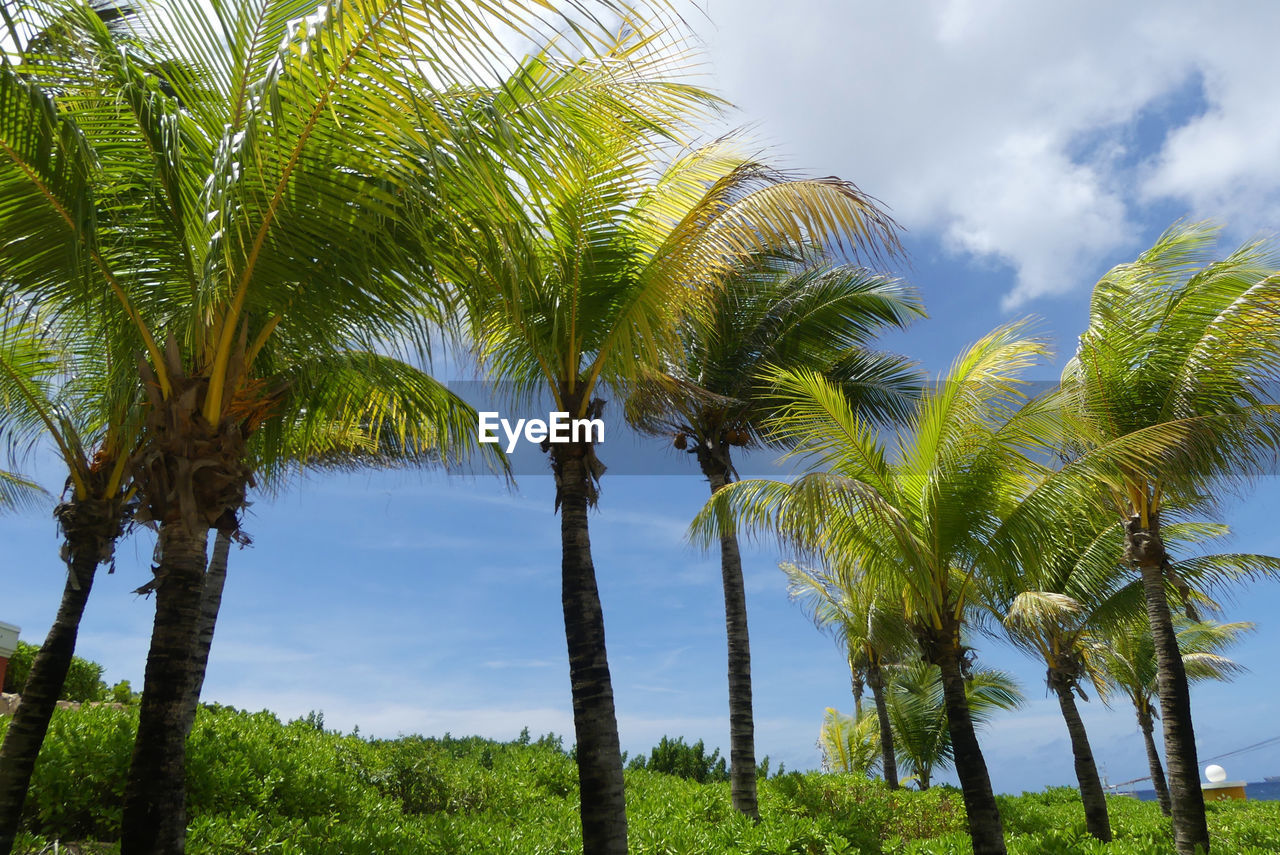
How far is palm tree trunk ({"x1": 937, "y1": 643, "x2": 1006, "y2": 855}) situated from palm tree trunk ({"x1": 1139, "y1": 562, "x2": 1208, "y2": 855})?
3446 mm

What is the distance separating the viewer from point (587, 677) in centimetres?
736

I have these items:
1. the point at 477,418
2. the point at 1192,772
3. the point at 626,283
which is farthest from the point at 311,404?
the point at 1192,772

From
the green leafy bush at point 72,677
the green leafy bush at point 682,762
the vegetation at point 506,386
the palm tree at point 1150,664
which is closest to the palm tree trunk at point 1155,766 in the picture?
the palm tree at point 1150,664

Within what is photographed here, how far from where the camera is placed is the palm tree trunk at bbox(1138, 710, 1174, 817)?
69.8 ft

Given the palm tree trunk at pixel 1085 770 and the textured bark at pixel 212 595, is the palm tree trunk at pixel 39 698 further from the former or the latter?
the palm tree trunk at pixel 1085 770

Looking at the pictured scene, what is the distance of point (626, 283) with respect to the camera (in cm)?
813

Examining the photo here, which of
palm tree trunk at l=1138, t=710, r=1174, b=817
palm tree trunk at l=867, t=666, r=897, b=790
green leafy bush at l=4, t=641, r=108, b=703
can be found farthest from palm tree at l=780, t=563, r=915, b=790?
green leafy bush at l=4, t=641, r=108, b=703

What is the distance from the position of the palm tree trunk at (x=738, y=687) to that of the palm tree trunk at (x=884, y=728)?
9.03m

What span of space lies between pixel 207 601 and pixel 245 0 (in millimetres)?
8981

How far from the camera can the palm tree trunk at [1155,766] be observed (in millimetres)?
21266

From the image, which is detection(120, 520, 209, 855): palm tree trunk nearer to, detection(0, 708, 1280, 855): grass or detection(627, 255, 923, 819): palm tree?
detection(0, 708, 1280, 855): grass

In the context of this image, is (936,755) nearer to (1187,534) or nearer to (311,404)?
(1187,534)

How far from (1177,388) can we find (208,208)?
37.6 feet

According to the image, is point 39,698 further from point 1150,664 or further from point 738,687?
point 1150,664
